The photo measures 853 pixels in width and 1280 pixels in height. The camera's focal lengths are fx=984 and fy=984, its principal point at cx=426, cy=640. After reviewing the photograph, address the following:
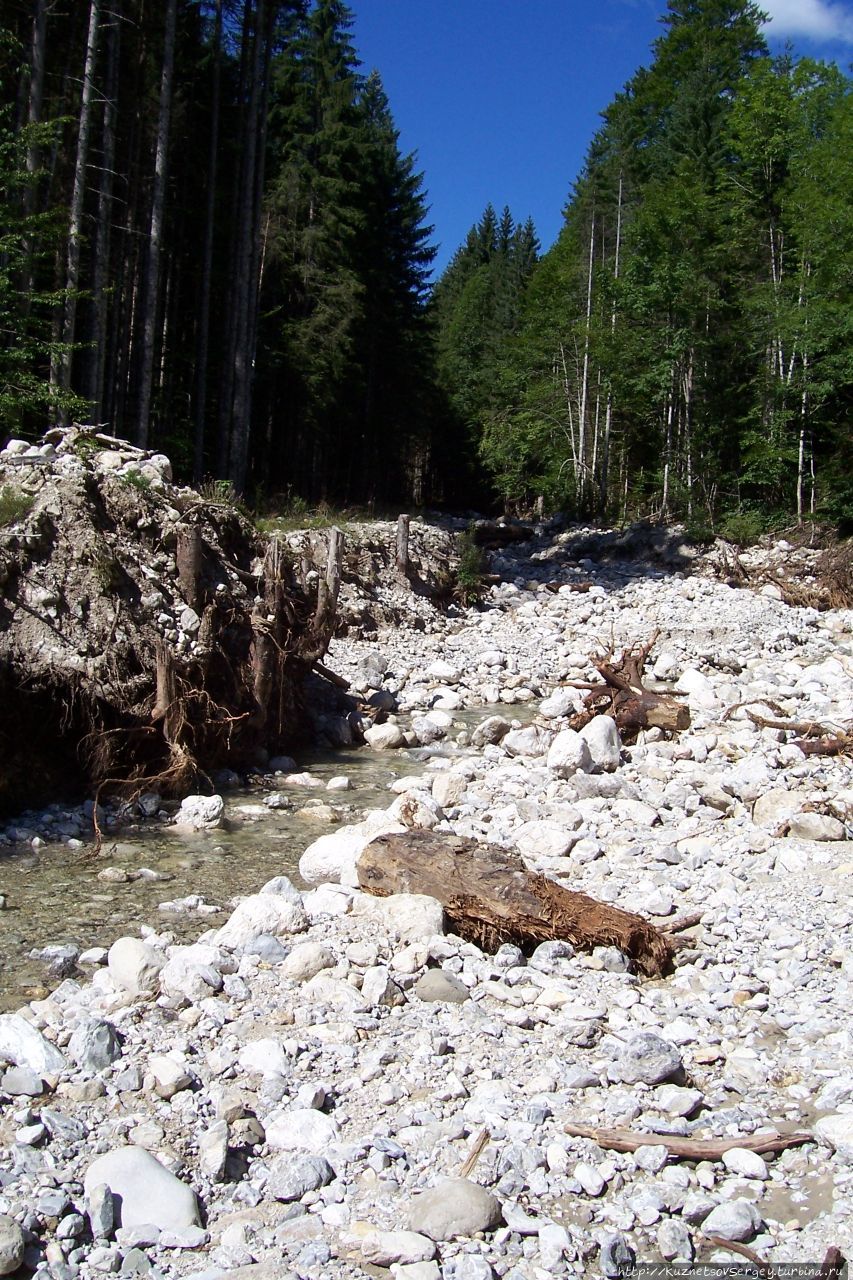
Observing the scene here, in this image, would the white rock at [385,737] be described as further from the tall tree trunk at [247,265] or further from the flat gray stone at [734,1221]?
the tall tree trunk at [247,265]

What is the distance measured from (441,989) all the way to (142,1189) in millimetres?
1767

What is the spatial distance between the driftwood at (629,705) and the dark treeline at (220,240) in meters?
7.91

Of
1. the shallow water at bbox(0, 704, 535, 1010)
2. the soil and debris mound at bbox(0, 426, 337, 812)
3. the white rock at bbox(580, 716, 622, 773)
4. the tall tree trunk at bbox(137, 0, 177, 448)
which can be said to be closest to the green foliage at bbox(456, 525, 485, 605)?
the tall tree trunk at bbox(137, 0, 177, 448)

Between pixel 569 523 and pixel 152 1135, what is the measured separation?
91.6ft

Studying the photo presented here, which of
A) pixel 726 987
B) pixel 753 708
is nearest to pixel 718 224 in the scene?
pixel 753 708

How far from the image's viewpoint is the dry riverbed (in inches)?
126

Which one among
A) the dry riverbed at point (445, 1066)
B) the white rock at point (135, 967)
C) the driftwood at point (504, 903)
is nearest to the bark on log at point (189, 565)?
the dry riverbed at point (445, 1066)

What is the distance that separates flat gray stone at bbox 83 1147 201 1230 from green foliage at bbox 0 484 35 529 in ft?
19.8

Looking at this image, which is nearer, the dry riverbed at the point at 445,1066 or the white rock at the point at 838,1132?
the dry riverbed at the point at 445,1066

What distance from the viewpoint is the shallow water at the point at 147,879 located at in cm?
555

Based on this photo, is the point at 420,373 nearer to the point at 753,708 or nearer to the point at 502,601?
the point at 502,601

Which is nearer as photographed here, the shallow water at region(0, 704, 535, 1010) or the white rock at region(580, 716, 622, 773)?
the shallow water at region(0, 704, 535, 1010)

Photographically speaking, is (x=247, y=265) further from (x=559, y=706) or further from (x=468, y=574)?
(x=559, y=706)

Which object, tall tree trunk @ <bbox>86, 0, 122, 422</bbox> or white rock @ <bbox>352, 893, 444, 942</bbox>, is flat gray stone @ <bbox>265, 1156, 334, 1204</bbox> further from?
tall tree trunk @ <bbox>86, 0, 122, 422</bbox>
